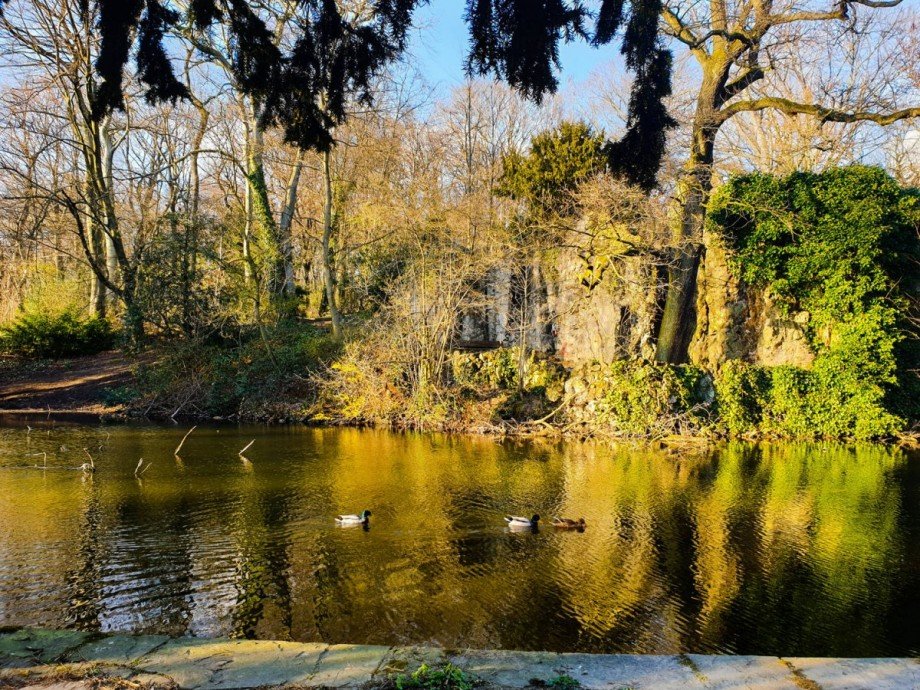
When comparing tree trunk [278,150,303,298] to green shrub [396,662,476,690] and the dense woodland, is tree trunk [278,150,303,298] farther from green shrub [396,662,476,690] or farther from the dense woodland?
green shrub [396,662,476,690]

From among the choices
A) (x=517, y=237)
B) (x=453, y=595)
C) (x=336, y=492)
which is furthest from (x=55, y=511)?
(x=517, y=237)

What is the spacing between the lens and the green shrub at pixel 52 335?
23406 mm

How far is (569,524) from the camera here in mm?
8562

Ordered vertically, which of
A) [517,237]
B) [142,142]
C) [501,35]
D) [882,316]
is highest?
[142,142]

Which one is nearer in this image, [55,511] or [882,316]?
[55,511]

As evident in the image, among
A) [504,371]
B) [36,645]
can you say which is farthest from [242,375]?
[36,645]

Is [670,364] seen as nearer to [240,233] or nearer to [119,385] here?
[240,233]

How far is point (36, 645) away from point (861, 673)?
5.26 metres

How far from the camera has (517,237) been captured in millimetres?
17984

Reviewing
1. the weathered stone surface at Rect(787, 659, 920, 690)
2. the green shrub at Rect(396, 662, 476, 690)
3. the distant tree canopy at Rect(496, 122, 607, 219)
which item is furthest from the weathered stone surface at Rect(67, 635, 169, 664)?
the distant tree canopy at Rect(496, 122, 607, 219)

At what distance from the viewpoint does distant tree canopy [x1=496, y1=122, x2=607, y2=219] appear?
1977cm

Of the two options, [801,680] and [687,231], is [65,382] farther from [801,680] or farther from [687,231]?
[801,680]

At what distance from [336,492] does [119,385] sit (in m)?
14.2

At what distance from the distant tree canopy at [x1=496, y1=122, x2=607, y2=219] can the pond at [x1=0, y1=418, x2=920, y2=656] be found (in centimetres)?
933
